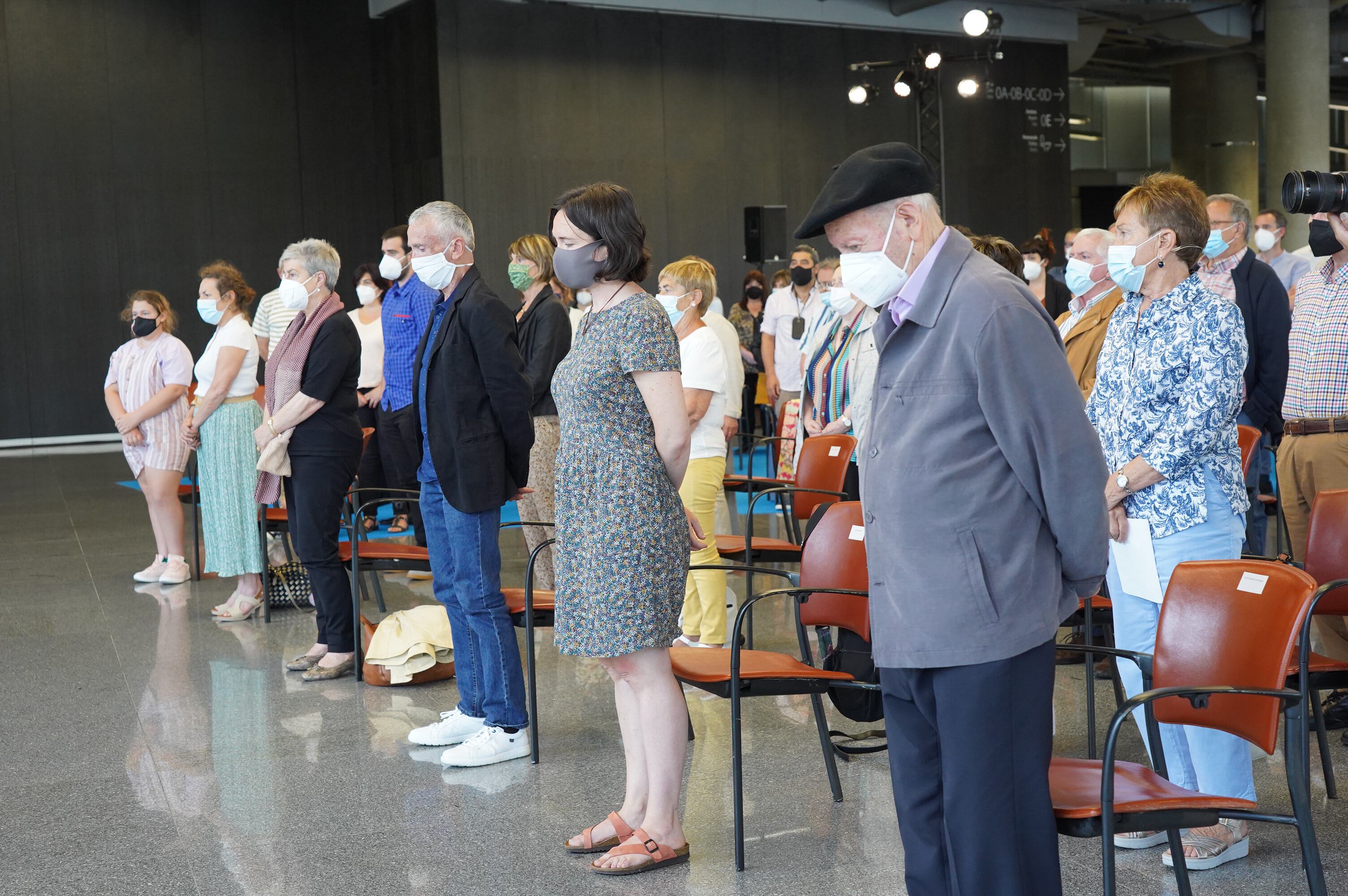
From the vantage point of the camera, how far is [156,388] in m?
6.81

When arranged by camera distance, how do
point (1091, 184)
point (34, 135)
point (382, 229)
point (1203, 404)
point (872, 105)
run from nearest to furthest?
1. point (1203, 404)
2. point (34, 135)
3. point (382, 229)
4. point (872, 105)
5. point (1091, 184)

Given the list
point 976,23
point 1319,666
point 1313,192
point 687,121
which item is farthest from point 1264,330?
point 687,121

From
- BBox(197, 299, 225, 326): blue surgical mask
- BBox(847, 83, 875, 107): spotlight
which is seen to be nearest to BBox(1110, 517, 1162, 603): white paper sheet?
BBox(197, 299, 225, 326): blue surgical mask

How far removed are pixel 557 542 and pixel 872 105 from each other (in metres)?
14.4

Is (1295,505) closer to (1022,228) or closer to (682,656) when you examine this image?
(682,656)

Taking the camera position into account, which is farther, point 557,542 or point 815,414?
point 815,414

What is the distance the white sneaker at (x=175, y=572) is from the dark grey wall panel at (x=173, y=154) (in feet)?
25.3

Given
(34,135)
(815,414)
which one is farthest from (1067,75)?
(815,414)

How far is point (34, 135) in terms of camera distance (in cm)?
1395

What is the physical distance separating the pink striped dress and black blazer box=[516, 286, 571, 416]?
7.53 feet

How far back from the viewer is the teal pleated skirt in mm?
6133

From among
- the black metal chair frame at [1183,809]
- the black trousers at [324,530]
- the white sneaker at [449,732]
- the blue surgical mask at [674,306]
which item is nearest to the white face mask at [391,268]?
the black trousers at [324,530]

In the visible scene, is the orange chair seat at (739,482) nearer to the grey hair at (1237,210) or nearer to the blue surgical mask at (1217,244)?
the blue surgical mask at (1217,244)

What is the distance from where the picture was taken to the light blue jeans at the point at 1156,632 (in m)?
2.89
